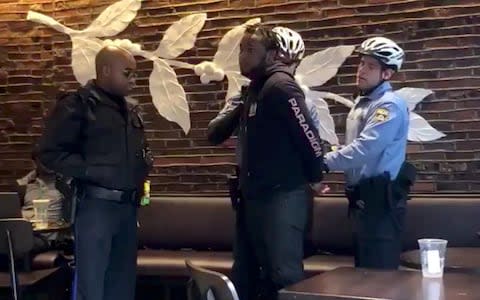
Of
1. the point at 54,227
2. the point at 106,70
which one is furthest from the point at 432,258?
the point at 54,227

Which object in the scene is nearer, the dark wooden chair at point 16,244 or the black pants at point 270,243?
the black pants at point 270,243

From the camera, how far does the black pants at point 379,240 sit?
11.1ft

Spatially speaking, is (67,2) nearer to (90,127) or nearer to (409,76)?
(90,127)

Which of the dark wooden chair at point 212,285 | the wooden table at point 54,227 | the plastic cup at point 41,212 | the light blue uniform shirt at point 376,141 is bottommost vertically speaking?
the wooden table at point 54,227

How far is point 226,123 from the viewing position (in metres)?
3.71

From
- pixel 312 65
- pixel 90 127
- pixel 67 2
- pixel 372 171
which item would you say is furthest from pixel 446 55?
pixel 67 2

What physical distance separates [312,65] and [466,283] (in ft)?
8.54

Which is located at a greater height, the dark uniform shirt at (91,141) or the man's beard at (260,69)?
the man's beard at (260,69)

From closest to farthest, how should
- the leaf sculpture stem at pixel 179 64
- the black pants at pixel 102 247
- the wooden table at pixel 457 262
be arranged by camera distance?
1. the wooden table at pixel 457 262
2. the black pants at pixel 102 247
3. the leaf sculpture stem at pixel 179 64

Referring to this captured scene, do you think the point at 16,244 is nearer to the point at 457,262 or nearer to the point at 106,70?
the point at 106,70

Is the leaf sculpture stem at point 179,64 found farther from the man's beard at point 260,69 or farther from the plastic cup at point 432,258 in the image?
the plastic cup at point 432,258

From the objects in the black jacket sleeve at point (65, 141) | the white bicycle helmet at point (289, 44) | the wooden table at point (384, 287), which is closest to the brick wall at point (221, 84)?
the white bicycle helmet at point (289, 44)

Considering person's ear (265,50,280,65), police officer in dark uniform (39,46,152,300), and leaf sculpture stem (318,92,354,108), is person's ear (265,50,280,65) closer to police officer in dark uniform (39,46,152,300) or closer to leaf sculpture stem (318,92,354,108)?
police officer in dark uniform (39,46,152,300)

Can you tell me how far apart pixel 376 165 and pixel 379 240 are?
1.18 ft
